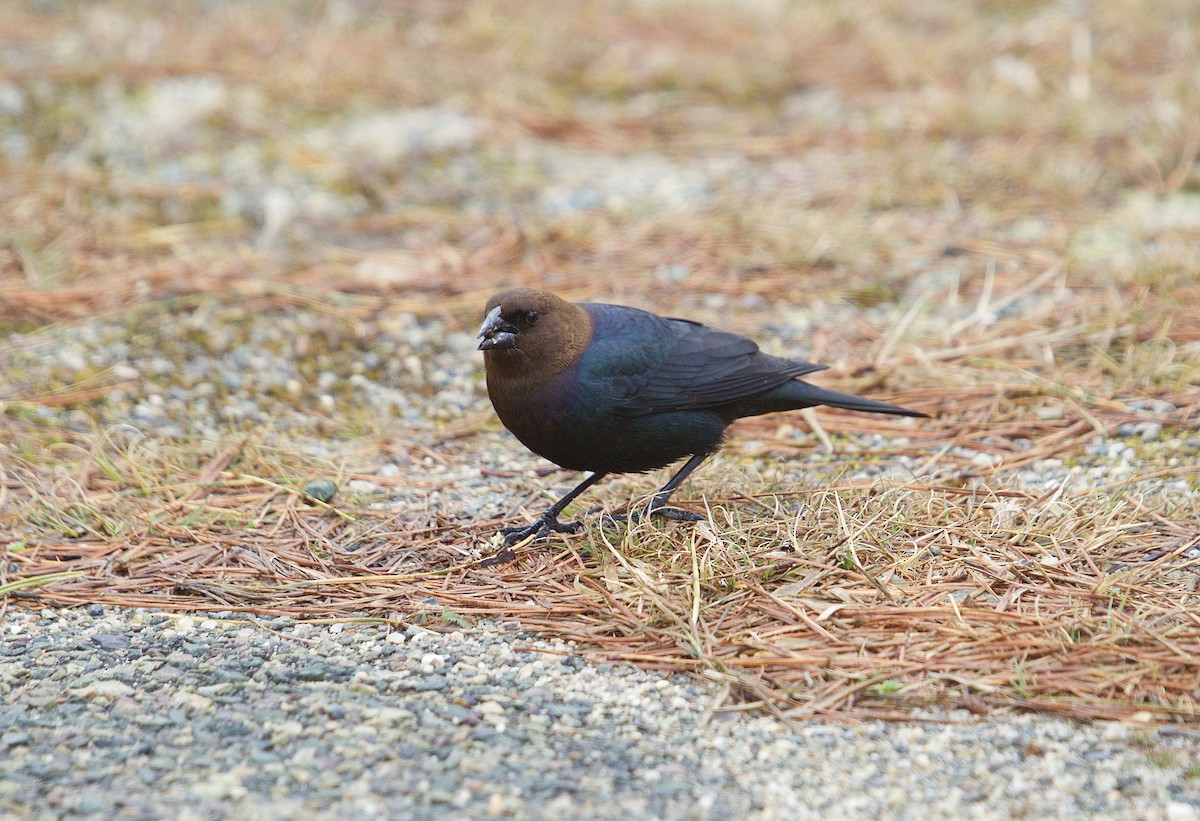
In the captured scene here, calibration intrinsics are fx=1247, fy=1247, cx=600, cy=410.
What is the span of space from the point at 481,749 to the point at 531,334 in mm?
1825

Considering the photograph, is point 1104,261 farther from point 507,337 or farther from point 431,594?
point 431,594

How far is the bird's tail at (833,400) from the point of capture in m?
4.62

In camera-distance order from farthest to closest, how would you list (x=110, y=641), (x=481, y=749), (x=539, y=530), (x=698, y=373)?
(x=698, y=373) < (x=539, y=530) < (x=110, y=641) < (x=481, y=749)

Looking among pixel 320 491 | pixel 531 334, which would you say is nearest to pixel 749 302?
pixel 531 334

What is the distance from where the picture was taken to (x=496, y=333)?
4.37 meters

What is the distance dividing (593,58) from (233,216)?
3431 mm

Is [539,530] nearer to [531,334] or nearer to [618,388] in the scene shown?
[618,388]

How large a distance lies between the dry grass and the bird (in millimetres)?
255

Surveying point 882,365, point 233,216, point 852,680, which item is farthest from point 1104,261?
point 233,216

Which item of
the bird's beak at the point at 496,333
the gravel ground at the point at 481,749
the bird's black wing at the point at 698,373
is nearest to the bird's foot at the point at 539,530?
the bird's black wing at the point at 698,373

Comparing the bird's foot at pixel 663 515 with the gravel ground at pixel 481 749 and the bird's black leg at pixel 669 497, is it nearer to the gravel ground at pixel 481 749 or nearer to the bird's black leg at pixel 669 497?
the bird's black leg at pixel 669 497

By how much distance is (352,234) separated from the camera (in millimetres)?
6996

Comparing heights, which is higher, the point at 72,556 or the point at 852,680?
the point at 72,556

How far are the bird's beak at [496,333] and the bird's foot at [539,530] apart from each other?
62 cm
